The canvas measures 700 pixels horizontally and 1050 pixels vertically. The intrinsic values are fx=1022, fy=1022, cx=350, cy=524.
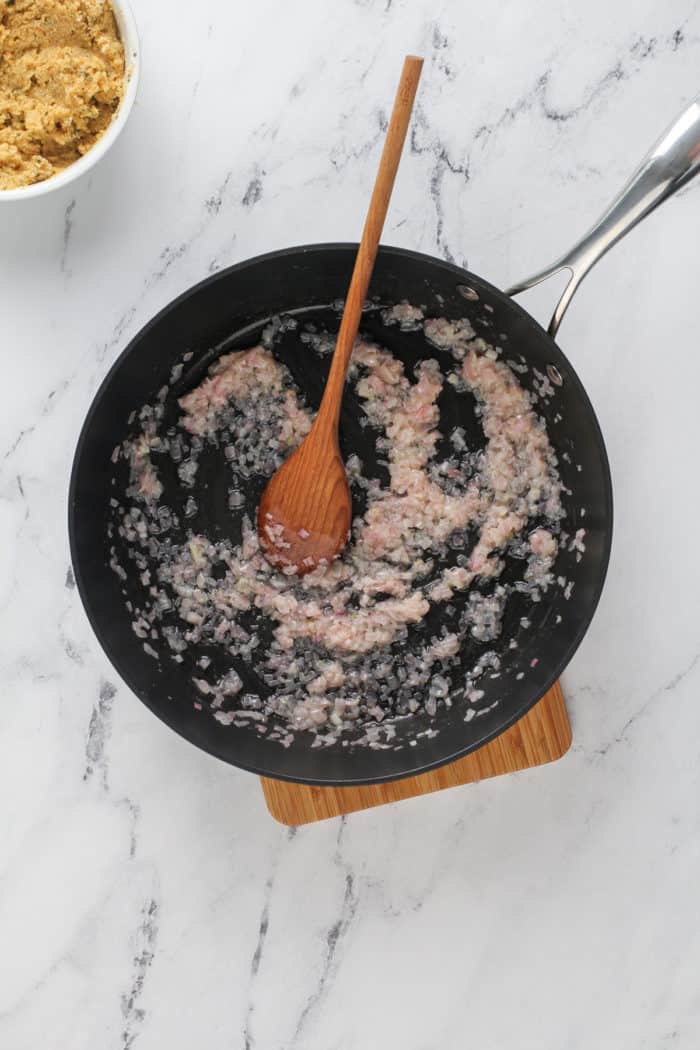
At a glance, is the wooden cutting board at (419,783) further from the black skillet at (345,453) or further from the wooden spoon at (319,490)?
the wooden spoon at (319,490)

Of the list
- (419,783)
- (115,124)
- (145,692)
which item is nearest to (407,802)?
(419,783)

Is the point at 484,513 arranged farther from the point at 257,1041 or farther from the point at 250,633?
the point at 257,1041

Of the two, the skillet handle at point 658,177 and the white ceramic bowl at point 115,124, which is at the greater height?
the skillet handle at point 658,177

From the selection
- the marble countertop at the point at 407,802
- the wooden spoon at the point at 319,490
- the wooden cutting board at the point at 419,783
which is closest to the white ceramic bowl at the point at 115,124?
the marble countertop at the point at 407,802

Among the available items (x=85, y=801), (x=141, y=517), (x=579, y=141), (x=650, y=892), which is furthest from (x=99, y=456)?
(x=650, y=892)

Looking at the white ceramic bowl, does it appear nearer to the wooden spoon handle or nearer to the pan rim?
the pan rim

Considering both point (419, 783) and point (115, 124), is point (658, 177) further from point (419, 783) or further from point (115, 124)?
point (419, 783)
